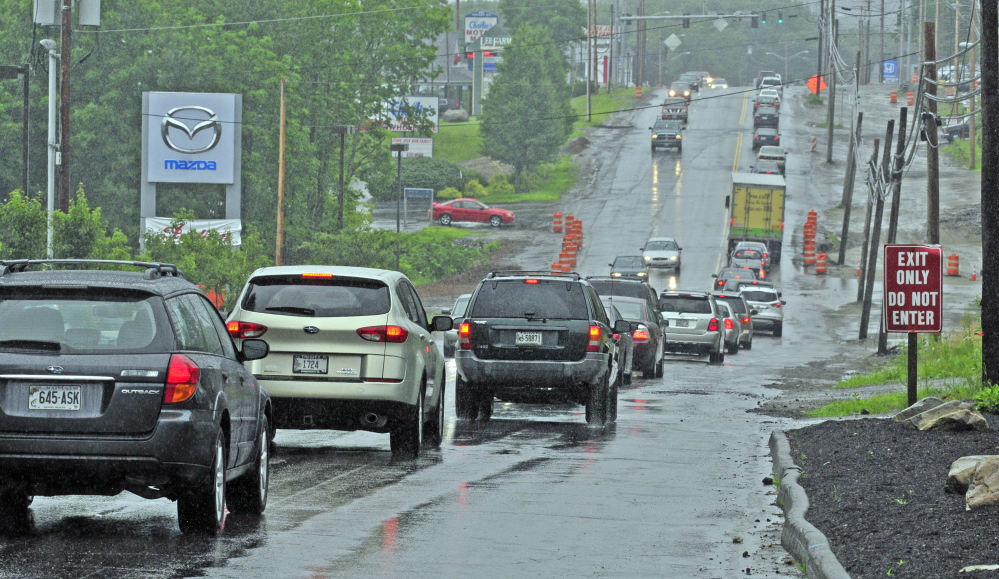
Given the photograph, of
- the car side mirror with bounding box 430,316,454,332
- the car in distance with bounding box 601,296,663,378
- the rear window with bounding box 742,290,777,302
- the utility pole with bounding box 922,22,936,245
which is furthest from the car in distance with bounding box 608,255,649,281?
the car side mirror with bounding box 430,316,454,332

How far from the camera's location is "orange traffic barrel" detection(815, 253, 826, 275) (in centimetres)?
6488

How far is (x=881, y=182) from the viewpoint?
4425cm

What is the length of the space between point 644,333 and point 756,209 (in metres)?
39.2

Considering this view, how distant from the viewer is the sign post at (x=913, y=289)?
16.1m

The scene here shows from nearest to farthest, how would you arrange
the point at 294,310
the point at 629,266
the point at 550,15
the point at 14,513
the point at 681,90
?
the point at 14,513 → the point at 294,310 → the point at 629,266 → the point at 681,90 → the point at 550,15

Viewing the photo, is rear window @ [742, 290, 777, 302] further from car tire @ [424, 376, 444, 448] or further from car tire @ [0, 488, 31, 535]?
car tire @ [0, 488, 31, 535]

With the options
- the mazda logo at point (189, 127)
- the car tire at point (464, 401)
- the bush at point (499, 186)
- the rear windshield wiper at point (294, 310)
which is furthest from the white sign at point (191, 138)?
the rear windshield wiper at point (294, 310)

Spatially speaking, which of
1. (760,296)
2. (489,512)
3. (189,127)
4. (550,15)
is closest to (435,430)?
(489,512)

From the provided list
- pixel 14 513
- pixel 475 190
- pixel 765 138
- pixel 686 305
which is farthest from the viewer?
pixel 475 190

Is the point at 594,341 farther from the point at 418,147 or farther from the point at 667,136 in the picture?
the point at 418,147

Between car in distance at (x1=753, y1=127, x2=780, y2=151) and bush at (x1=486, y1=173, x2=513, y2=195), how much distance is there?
16.1 m

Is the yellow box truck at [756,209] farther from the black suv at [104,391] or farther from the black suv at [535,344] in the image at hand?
the black suv at [104,391]

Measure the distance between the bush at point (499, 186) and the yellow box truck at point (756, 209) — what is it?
3345cm

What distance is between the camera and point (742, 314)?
133ft
